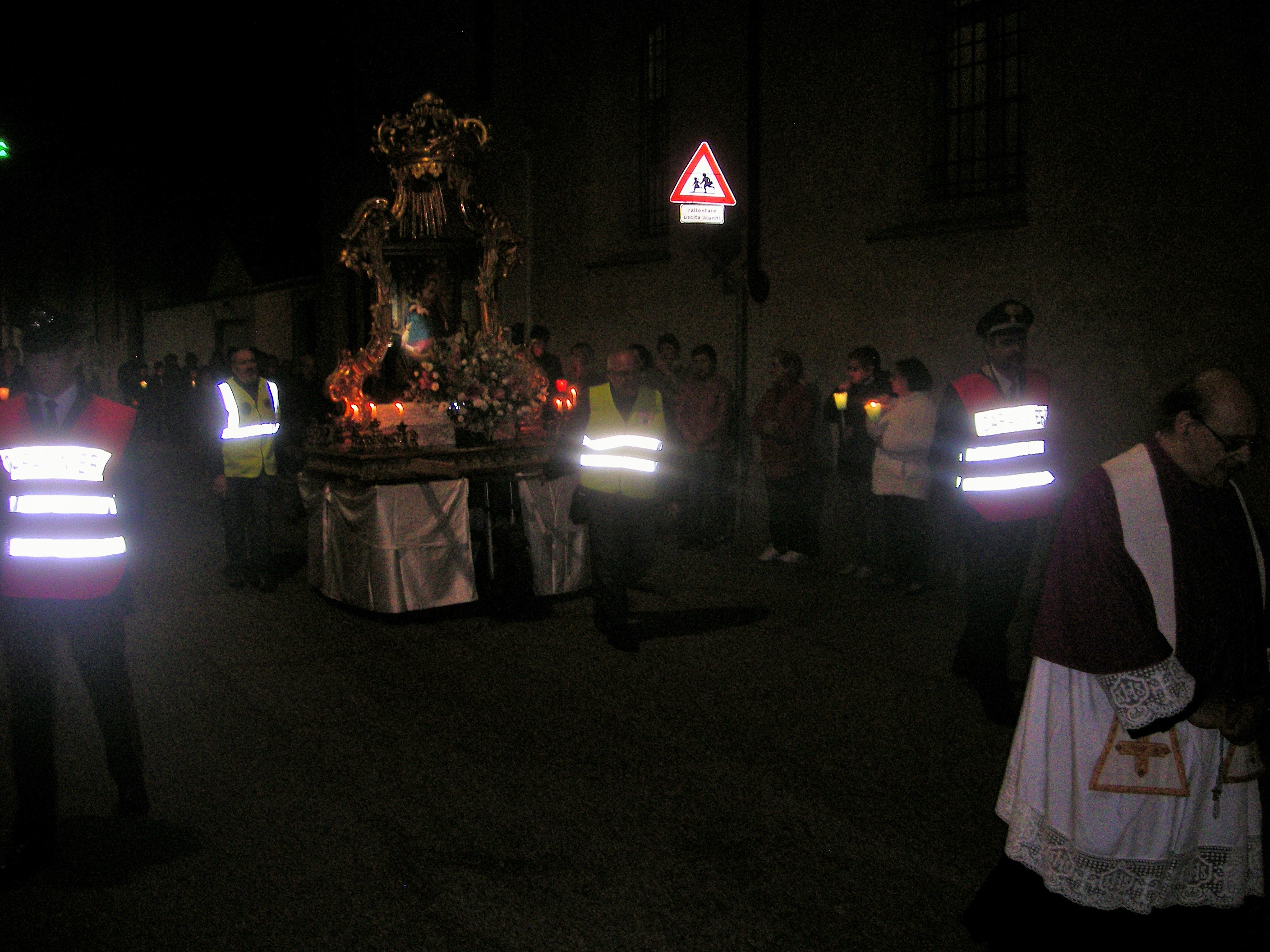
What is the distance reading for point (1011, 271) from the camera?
31.3ft

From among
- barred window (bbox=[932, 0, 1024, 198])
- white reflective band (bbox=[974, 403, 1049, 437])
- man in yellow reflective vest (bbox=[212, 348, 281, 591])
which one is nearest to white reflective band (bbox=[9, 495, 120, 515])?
white reflective band (bbox=[974, 403, 1049, 437])

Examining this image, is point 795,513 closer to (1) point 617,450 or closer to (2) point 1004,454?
(1) point 617,450

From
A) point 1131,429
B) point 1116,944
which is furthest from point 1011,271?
point 1116,944

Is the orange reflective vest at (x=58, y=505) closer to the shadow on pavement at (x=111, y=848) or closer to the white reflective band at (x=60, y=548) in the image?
the white reflective band at (x=60, y=548)

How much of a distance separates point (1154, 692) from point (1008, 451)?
2806 millimetres

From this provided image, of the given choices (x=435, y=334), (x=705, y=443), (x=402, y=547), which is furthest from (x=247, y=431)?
(x=705, y=443)

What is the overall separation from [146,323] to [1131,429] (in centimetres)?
3948

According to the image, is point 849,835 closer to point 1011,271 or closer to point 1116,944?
point 1116,944

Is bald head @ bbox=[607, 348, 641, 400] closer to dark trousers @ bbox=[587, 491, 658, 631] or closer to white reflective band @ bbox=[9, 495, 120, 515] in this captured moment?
dark trousers @ bbox=[587, 491, 658, 631]

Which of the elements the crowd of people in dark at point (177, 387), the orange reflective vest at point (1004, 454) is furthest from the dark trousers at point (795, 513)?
the crowd of people in dark at point (177, 387)

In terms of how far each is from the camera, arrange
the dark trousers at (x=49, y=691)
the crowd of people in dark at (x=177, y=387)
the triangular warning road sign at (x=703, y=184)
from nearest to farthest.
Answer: the dark trousers at (x=49, y=691)
the triangular warning road sign at (x=703, y=184)
the crowd of people in dark at (x=177, y=387)

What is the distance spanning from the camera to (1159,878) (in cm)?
300

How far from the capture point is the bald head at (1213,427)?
9.54 feet

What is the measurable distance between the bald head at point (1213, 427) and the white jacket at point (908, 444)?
5.88m
